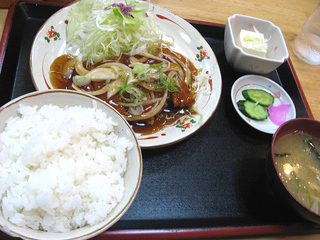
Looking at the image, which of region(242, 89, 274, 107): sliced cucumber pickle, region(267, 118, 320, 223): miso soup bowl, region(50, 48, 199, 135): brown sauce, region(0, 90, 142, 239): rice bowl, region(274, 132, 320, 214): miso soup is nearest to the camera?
region(0, 90, 142, 239): rice bowl

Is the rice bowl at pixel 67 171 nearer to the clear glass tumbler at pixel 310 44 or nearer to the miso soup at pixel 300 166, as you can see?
the miso soup at pixel 300 166

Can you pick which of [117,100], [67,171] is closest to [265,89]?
[117,100]

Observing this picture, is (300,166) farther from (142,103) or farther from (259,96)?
(142,103)

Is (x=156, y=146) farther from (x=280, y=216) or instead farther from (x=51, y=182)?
(x=280, y=216)

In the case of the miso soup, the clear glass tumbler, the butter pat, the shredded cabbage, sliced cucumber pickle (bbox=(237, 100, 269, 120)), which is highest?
the shredded cabbage

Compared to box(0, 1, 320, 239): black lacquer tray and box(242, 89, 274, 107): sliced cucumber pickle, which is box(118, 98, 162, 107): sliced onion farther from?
box(242, 89, 274, 107): sliced cucumber pickle

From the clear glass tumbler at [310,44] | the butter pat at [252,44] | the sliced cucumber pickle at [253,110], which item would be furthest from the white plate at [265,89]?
the clear glass tumbler at [310,44]

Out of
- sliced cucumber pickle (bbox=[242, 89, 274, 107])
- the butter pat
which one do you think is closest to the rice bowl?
sliced cucumber pickle (bbox=[242, 89, 274, 107])
